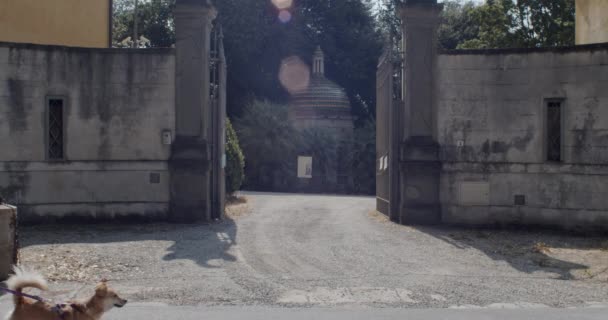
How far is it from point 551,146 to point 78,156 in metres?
11.4

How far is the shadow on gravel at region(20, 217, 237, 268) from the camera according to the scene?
1224 cm

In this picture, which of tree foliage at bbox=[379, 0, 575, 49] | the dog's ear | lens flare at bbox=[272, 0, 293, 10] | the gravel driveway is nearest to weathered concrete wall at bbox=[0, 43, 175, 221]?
the gravel driveway

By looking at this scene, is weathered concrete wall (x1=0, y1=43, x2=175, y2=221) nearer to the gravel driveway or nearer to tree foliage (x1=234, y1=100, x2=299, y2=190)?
the gravel driveway

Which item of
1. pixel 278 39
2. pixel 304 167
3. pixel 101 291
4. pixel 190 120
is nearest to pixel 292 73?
pixel 278 39

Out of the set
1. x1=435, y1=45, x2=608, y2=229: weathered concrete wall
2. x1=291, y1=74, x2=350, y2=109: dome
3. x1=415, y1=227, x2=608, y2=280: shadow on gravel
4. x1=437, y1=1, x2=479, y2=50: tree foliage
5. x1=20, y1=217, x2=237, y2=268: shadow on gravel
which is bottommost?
x1=415, y1=227, x2=608, y2=280: shadow on gravel

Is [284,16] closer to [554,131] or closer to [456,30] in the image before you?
[456,30]

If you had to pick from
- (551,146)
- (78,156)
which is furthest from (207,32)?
(551,146)

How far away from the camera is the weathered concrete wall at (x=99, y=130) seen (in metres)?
15.7

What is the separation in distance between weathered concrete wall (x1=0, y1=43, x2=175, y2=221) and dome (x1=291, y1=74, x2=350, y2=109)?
2818cm

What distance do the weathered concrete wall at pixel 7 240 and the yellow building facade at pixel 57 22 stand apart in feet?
36.1

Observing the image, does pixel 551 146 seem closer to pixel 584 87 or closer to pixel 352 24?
pixel 584 87

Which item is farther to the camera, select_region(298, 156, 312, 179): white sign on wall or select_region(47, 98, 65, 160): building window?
select_region(298, 156, 312, 179): white sign on wall

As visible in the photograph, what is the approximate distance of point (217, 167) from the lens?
16.8 metres

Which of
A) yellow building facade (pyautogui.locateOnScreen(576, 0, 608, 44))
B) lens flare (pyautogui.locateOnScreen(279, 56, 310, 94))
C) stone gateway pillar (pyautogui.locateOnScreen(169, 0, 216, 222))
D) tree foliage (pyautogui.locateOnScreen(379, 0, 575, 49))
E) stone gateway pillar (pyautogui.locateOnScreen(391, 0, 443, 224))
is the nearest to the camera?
stone gateway pillar (pyautogui.locateOnScreen(169, 0, 216, 222))
